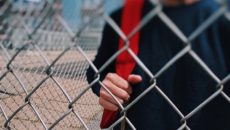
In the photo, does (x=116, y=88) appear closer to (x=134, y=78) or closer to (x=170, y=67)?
(x=134, y=78)

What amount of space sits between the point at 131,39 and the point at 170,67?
165mm

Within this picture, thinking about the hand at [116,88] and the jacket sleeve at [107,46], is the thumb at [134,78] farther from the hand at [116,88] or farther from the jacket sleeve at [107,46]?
the jacket sleeve at [107,46]

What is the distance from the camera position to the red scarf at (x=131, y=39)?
102 centimetres

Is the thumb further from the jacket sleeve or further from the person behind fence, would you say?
the jacket sleeve

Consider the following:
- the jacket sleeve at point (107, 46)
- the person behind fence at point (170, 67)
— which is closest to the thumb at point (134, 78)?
the person behind fence at point (170, 67)

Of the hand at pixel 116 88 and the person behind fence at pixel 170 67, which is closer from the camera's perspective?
the person behind fence at pixel 170 67

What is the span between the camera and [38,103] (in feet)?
8.68

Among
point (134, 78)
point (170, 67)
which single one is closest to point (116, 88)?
point (134, 78)

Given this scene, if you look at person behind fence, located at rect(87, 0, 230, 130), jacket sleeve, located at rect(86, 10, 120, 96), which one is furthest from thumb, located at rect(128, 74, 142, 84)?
jacket sleeve, located at rect(86, 10, 120, 96)

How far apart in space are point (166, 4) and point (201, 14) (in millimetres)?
131

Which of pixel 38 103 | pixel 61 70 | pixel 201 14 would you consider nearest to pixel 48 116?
pixel 38 103

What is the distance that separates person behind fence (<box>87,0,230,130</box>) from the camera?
3.24 ft

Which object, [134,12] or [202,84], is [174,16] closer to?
[134,12]

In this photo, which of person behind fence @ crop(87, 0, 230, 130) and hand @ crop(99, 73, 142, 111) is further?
hand @ crop(99, 73, 142, 111)
